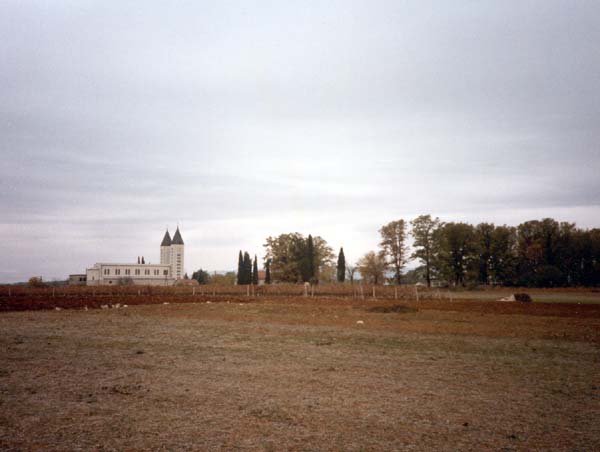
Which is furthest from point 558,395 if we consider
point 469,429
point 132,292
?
→ point 132,292

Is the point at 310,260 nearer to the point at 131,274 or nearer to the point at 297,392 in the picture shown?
the point at 131,274

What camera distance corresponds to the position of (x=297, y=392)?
7.84 m

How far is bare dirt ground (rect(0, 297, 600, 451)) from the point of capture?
5.51 m

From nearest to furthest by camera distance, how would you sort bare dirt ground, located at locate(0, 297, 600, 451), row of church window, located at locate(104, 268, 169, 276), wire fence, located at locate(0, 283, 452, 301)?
bare dirt ground, located at locate(0, 297, 600, 451)
wire fence, located at locate(0, 283, 452, 301)
row of church window, located at locate(104, 268, 169, 276)

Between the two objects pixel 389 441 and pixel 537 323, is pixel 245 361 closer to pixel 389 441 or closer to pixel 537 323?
pixel 389 441

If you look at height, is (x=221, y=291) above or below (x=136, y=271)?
below

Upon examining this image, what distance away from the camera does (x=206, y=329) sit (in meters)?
17.9

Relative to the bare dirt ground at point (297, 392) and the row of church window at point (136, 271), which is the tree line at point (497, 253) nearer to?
the bare dirt ground at point (297, 392)

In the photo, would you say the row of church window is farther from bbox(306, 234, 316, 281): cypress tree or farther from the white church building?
bbox(306, 234, 316, 281): cypress tree

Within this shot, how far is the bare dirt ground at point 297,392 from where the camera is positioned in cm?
551

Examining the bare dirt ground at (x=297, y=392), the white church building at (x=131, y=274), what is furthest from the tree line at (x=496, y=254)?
the white church building at (x=131, y=274)

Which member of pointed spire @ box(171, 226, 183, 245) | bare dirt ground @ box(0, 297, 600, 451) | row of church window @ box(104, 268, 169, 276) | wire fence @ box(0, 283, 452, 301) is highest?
pointed spire @ box(171, 226, 183, 245)

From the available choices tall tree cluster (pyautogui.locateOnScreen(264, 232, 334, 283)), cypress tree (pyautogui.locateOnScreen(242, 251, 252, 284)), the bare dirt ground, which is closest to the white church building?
cypress tree (pyautogui.locateOnScreen(242, 251, 252, 284))

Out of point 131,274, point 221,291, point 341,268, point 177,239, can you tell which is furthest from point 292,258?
point 177,239
